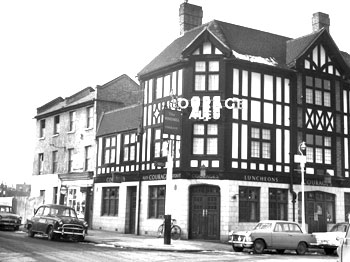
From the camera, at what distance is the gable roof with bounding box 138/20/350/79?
96.2 feet

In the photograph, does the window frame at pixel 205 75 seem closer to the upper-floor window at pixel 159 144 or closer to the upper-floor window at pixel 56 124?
the upper-floor window at pixel 159 144

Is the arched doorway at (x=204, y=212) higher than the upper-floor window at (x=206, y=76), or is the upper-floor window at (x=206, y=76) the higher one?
the upper-floor window at (x=206, y=76)

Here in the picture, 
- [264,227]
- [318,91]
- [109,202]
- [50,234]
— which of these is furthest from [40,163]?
[264,227]

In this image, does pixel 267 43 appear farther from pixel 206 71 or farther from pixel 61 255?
pixel 61 255

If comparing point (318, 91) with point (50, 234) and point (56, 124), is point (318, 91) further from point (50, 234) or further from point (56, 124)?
point (56, 124)

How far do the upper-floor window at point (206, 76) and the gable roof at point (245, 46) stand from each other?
3.36 feet

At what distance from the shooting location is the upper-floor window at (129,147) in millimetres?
32531

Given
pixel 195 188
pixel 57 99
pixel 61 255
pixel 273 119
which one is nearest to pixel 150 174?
pixel 195 188

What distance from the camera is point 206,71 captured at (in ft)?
93.7

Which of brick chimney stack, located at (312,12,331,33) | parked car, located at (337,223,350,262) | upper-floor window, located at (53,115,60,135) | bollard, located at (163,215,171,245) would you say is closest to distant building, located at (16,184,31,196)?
upper-floor window, located at (53,115,60,135)

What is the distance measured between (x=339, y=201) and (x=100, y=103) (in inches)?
694

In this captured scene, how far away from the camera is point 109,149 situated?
35031 millimetres

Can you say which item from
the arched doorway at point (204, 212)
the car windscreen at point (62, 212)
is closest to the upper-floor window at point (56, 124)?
the car windscreen at point (62, 212)

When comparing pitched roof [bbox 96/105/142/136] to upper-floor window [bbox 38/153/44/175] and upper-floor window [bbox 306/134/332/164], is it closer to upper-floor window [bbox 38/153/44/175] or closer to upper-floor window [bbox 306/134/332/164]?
upper-floor window [bbox 38/153/44/175]
